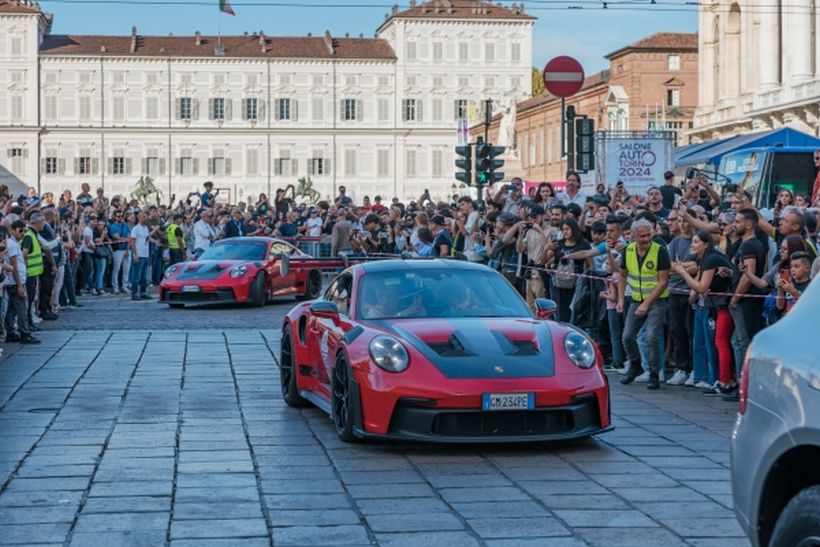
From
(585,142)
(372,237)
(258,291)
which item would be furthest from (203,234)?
(585,142)

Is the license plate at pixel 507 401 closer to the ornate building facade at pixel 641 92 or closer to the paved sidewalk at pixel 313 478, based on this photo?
the paved sidewalk at pixel 313 478

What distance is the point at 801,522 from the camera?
15.1 feet

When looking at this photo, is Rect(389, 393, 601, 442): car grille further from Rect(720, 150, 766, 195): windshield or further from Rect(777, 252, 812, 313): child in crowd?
Rect(720, 150, 766, 195): windshield

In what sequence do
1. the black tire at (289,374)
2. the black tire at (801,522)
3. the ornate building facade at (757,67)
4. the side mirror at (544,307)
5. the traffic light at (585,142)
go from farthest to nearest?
the ornate building facade at (757,67) < the traffic light at (585,142) < the black tire at (289,374) < the side mirror at (544,307) < the black tire at (801,522)

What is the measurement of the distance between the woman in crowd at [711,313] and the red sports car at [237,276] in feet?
43.1

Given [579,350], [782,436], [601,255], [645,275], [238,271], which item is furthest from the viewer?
[238,271]

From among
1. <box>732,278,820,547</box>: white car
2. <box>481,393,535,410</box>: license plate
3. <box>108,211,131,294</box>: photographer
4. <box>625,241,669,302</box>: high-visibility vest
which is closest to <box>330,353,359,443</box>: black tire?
<box>481,393,535,410</box>: license plate

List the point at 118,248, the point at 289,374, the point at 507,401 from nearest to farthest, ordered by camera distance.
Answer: the point at 507,401, the point at 289,374, the point at 118,248

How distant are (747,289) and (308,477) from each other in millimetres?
5653

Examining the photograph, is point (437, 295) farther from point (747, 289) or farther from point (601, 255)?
point (601, 255)

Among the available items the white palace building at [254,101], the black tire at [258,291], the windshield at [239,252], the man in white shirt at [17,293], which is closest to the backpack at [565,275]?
the man in white shirt at [17,293]

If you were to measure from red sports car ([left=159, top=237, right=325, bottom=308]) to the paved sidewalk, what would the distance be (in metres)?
13.0

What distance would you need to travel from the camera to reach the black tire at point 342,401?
34.7ft

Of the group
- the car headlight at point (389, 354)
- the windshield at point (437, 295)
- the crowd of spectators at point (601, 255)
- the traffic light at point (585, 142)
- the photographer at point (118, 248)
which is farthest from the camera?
the photographer at point (118, 248)
